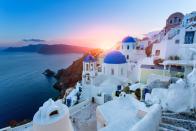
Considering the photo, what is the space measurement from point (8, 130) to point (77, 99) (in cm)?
967

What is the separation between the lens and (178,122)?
5.39 meters

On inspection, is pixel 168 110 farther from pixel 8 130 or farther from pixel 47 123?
pixel 8 130

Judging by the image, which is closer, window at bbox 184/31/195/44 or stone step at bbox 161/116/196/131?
stone step at bbox 161/116/196/131

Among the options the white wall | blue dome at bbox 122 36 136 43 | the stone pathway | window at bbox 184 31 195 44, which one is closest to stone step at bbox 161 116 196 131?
the stone pathway

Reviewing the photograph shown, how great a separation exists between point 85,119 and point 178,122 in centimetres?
831

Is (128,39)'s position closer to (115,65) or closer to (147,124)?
(115,65)

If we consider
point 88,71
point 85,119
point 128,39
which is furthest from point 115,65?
point 85,119

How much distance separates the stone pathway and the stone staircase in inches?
256

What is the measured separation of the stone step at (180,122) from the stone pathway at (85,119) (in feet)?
21.4

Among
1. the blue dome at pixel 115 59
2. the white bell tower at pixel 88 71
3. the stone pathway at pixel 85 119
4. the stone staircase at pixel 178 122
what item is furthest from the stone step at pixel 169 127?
the blue dome at pixel 115 59

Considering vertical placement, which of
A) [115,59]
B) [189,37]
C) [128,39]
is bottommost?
[115,59]

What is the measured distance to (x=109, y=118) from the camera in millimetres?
8273

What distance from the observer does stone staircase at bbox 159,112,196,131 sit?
496 centimetres

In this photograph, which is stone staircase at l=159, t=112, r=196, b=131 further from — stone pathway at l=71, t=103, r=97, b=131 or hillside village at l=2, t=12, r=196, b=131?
stone pathway at l=71, t=103, r=97, b=131
